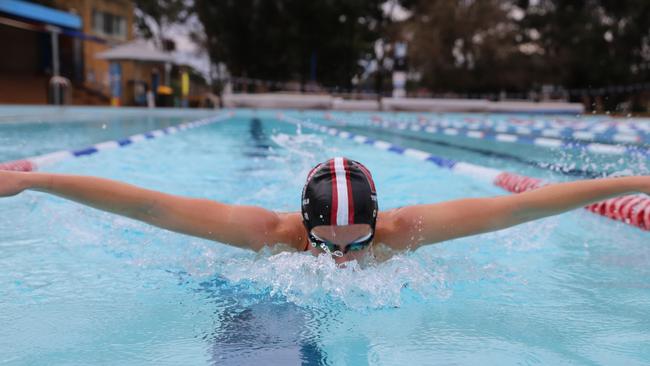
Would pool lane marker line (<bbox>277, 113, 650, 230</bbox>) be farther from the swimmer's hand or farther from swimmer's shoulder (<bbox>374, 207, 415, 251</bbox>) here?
the swimmer's hand

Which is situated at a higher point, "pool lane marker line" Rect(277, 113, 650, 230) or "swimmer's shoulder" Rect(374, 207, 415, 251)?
"swimmer's shoulder" Rect(374, 207, 415, 251)

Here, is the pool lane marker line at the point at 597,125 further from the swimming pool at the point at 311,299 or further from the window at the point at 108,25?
Result: the window at the point at 108,25

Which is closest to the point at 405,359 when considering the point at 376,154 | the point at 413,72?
the point at 376,154

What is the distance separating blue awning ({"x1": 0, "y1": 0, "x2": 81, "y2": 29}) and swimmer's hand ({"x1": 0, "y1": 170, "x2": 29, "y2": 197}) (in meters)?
20.6

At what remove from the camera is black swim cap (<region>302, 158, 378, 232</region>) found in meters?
2.24

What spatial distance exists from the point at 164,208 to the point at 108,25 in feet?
→ 98.5

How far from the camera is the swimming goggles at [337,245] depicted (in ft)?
7.66

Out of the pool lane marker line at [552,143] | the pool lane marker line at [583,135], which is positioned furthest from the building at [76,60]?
the pool lane marker line at [583,135]

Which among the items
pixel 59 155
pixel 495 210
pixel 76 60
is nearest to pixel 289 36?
pixel 76 60

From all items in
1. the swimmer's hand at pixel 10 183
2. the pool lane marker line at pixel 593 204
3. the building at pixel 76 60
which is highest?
the building at pixel 76 60

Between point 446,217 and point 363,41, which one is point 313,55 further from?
point 446,217

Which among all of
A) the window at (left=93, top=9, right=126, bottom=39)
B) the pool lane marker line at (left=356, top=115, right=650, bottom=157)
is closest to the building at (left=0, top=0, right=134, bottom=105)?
the window at (left=93, top=9, right=126, bottom=39)

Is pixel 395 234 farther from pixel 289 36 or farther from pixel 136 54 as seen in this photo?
pixel 289 36

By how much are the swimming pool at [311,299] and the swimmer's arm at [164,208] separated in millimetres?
159
